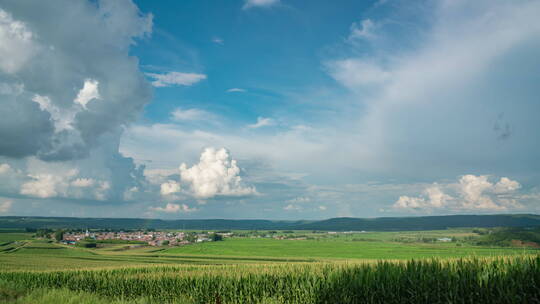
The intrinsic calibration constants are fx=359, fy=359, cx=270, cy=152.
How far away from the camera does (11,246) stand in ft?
353

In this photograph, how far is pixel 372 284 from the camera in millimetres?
13406

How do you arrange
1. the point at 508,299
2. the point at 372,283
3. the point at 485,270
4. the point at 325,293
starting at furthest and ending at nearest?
the point at 325,293
the point at 372,283
the point at 485,270
the point at 508,299

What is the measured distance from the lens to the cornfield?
10.7m

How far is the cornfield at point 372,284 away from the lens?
35.1 feet

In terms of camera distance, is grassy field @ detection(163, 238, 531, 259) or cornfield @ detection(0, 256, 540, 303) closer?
cornfield @ detection(0, 256, 540, 303)

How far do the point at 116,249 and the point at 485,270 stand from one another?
12403 centimetres

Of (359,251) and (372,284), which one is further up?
(372,284)

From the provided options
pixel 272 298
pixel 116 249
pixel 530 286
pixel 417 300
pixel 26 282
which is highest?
pixel 530 286

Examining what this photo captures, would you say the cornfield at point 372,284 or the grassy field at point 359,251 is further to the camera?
the grassy field at point 359,251

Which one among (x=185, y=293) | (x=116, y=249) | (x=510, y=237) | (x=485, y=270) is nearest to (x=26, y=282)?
(x=185, y=293)

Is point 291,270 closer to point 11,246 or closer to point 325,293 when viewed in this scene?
point 325,293

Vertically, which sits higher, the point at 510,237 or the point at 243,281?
the point at 243,281

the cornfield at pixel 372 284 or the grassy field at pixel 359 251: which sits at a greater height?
the cornfield at pixel 372 284

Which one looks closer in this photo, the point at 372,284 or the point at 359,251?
the point at 372,284
